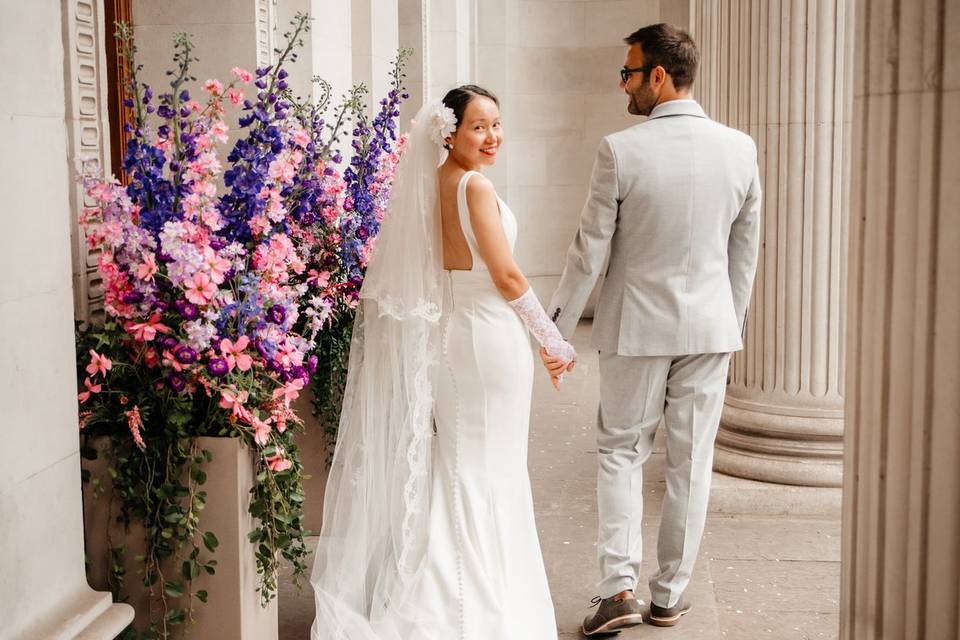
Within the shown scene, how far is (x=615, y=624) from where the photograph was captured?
4.66 metres

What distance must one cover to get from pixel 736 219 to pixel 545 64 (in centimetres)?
905

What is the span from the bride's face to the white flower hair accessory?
0.03 metres

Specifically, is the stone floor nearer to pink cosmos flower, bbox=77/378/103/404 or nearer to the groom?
Result: the groom

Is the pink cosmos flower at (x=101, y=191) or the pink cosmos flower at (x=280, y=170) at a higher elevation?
the pink cosmos flower at (x=280, y=170)

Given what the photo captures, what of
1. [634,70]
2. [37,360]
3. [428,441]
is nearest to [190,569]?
[37,360]

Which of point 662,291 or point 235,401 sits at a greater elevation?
point 662,291

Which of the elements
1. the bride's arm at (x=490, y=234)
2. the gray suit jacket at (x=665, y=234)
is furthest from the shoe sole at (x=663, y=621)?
the bride's arm at (x=490, y=234)

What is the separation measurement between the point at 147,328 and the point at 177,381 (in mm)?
190

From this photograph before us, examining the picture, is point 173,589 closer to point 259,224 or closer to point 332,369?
point 259,224

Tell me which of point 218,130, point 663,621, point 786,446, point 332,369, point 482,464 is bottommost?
point 663,621

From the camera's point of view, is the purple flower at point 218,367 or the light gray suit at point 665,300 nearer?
the purple flower at point 218,367

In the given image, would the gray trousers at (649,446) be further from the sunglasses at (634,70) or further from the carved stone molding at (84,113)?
the carved stone molding at (84,113)

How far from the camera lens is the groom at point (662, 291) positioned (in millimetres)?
4488

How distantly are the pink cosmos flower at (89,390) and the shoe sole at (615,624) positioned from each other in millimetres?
2194
